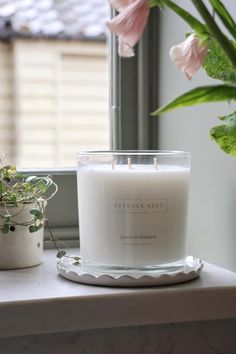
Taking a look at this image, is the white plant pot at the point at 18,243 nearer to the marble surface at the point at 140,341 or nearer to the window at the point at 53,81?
the marble surface at the point at 140,341

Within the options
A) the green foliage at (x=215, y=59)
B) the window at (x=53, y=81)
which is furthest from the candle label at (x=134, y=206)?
the window at (x=53, y=81)

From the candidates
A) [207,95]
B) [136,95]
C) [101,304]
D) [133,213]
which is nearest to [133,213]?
[133,213]

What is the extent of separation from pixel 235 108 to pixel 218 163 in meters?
0.08

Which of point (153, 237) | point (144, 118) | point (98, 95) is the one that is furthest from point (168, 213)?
point (98, 95)

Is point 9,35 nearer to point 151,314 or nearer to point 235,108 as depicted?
point 235,108

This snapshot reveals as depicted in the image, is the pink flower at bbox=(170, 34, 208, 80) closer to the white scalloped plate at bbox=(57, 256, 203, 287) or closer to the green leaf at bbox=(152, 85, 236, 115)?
the green leaf at bbox=(152, 85, 236, 115)

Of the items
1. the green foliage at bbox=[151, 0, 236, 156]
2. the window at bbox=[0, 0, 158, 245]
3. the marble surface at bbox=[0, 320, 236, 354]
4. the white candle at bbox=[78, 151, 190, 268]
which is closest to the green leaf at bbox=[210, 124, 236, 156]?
the green foliage at bbox=[151, 0, 236, 156]

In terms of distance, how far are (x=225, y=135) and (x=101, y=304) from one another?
0.23 metres

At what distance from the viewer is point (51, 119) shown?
1.06 metres

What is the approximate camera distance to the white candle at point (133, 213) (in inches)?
26.8

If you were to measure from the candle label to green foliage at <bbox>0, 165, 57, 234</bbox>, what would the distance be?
134mm

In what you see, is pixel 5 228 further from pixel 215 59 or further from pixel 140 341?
pixel 215 59

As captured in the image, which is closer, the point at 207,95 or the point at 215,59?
the point at 207,95

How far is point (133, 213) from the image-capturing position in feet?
2.23
